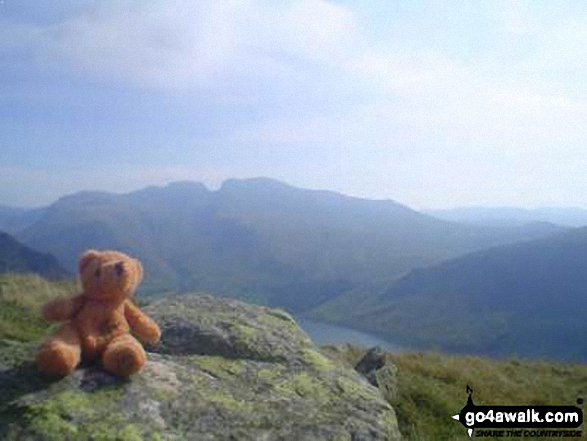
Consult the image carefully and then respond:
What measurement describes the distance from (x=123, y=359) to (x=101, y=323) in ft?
3.35

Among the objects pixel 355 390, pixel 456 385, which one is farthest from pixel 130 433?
pixel 456 385

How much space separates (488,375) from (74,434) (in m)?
18.4

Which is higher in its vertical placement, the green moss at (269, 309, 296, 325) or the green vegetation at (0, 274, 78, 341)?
the green moss at (269, 309, 296, 325)

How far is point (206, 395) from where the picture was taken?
745 centimetres

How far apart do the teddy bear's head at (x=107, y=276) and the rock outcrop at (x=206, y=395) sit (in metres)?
1.00

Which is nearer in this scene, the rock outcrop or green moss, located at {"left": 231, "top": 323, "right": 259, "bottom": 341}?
the rock outcrop

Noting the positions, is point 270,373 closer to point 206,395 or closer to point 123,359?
point 206,395

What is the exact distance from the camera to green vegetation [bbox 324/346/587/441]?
15.1m

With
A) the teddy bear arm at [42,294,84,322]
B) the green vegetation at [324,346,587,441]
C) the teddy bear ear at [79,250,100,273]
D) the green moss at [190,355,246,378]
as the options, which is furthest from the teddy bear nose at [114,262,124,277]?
the green vegetation at [324,346,587,441]

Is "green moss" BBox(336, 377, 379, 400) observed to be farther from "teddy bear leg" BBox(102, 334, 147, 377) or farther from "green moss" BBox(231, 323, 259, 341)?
"teddy bear leg" BBox(102, 334, 147, 377)

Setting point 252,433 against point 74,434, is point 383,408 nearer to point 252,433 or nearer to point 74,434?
point 252,433

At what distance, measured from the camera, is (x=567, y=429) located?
49.6 ft

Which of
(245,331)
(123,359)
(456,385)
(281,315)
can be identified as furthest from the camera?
(456,385)

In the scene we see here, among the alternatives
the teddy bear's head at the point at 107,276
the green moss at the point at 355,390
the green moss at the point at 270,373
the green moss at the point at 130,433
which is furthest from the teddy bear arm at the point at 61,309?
the green moss at the point at 355,390
